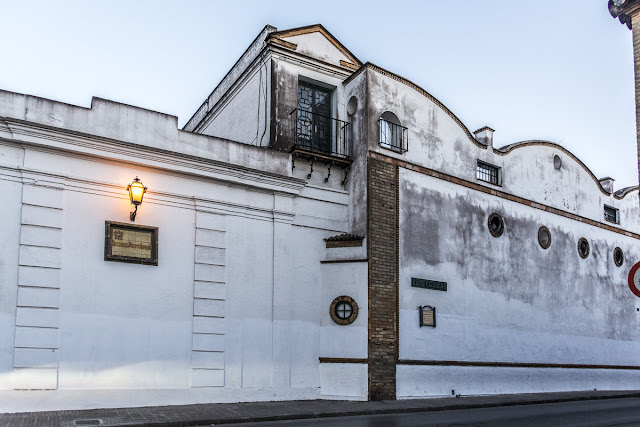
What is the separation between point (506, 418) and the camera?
12.7 meters

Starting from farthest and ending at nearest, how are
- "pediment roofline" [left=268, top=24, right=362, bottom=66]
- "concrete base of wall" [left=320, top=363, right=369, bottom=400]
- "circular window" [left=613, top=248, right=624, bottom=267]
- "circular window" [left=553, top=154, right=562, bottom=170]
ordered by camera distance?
"circular window" [left=613, top=248, right=624, bottom=267], "circular window" [left=553, top=154, right=562, bottom=170], "pediment roofline" [left=268, top=24, right=362, bottom=66], "concrete base of wall" [left=320, top=363, right=369, bottom=400]

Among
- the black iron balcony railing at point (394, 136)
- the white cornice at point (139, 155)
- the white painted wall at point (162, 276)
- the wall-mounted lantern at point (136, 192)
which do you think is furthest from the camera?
the black iron balcony railing at point (394, 136)

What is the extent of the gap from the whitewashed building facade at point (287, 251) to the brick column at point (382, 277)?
0.04m

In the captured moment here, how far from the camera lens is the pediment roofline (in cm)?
1636

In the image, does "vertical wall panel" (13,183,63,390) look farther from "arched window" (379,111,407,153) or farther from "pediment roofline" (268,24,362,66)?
"arched window" (379,111,407,153)

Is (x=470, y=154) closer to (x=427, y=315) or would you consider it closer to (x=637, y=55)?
(x=427, y=315)

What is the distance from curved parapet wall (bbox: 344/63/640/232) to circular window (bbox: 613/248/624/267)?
1.01 meters

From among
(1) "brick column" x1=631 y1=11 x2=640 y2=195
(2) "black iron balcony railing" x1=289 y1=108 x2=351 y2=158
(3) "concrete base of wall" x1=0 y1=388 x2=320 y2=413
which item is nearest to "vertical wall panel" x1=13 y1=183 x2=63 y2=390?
(3) "concrete base of wall" x1=0 y1=388 x2=320 y2=413

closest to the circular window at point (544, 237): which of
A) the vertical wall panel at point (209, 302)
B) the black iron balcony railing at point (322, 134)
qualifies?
the black iron balcony railing at point (322, 134)

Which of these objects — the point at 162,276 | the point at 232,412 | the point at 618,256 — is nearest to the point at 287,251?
the point at 162,276

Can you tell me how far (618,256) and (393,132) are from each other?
39.7 ft

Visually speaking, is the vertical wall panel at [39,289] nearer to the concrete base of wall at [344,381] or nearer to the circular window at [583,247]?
the concrete base of wall at [344,381]

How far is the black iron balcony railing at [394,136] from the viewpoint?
16703 mm

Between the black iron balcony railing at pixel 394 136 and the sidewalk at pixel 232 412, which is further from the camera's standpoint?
the black iron balcony railing at pixel 394 136
